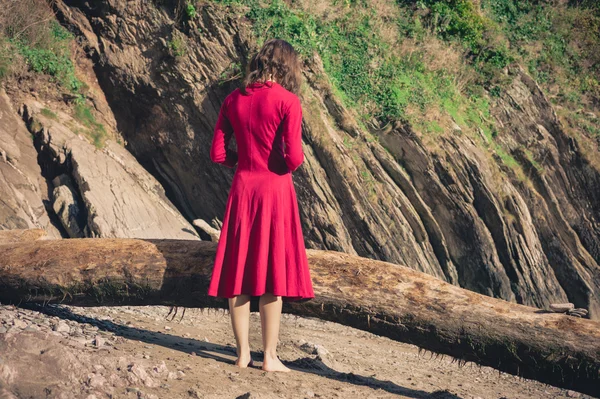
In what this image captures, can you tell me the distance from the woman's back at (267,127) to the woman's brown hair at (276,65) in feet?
0.17

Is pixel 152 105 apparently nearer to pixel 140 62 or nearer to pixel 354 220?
pixel 140 62

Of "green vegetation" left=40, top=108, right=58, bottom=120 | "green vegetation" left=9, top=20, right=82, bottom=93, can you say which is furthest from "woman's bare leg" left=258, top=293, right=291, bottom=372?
"green vegetation" left=9, top=20, right=82, bottom=93

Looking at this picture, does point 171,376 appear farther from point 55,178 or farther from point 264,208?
point 55,178

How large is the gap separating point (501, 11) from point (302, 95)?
760 cm

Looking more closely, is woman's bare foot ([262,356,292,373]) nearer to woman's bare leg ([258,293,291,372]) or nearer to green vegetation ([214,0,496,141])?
woman's bare leg ([258,293,291,372])

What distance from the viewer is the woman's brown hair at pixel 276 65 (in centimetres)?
527

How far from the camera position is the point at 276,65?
5293 millimetres

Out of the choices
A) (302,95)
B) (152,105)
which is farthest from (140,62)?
(302,95)

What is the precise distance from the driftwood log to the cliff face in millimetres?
6863

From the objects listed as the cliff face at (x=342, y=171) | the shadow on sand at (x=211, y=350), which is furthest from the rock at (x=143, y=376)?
the cliff face at (x=342, y=171)

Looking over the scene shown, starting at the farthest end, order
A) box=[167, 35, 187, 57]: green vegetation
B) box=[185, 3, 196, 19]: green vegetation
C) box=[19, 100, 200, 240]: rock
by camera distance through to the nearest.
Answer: box=[167, 35, 187, 57]: green vegetation < box=[185, 3, 196, 19]: green vegetation < box=[19, 100, 200, 240]: rock

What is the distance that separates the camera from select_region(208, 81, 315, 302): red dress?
5.28 meters

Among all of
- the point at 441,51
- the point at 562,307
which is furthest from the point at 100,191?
the point at 562,307

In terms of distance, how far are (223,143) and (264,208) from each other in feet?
2.16
